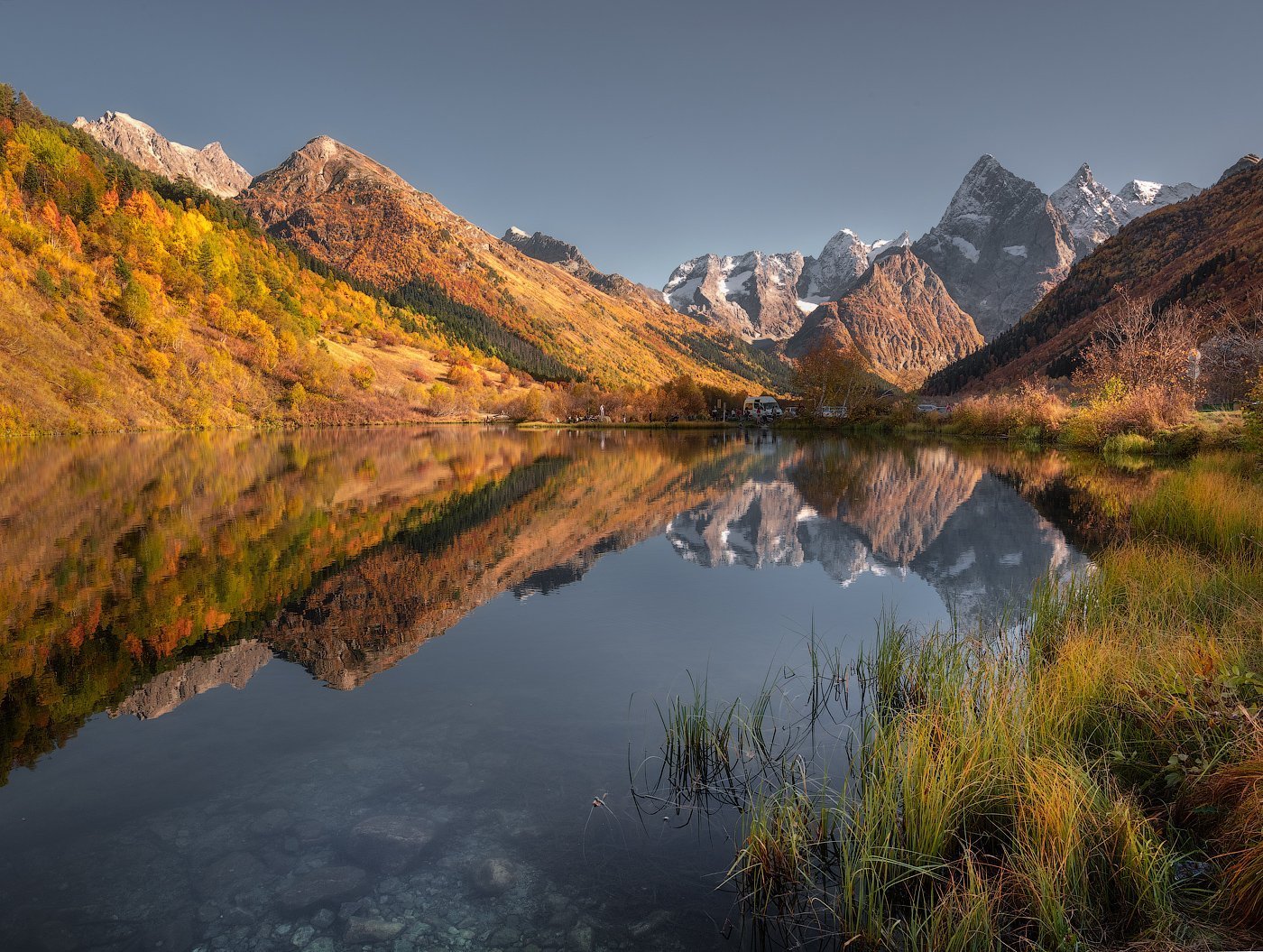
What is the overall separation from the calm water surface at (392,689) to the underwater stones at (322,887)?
1.1 inches

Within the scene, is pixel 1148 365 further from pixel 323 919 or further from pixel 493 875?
pixel 323 919

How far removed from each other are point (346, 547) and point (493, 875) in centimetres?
1581

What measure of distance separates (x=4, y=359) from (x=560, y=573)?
73.7m

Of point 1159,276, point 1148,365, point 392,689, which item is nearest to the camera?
point 392,689

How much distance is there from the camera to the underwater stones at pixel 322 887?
18.4ft

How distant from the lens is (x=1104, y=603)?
34.5 ft

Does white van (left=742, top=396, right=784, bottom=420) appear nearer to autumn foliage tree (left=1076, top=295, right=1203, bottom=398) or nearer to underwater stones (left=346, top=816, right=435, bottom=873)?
autumn foliage tree (left=1076, top=295, right=1203, bottom=398)

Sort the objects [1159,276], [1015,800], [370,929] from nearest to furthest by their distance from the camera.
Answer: [370,929] < [1015,800] < [1159,276]

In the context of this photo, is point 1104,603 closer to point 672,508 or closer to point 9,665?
point 9,665

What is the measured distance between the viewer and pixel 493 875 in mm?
5984

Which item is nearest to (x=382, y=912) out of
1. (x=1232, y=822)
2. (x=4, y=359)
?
(x=1232, y=822)

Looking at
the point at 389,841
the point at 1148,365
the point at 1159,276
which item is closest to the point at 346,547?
the point at 389,841

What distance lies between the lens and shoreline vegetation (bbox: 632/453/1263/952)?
4.61m

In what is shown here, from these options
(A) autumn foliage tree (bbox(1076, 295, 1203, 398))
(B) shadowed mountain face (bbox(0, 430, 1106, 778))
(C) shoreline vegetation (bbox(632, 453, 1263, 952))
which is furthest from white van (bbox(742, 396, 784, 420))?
(C) shoreline vegetation (bbox(632, 453, 1263, 952))
